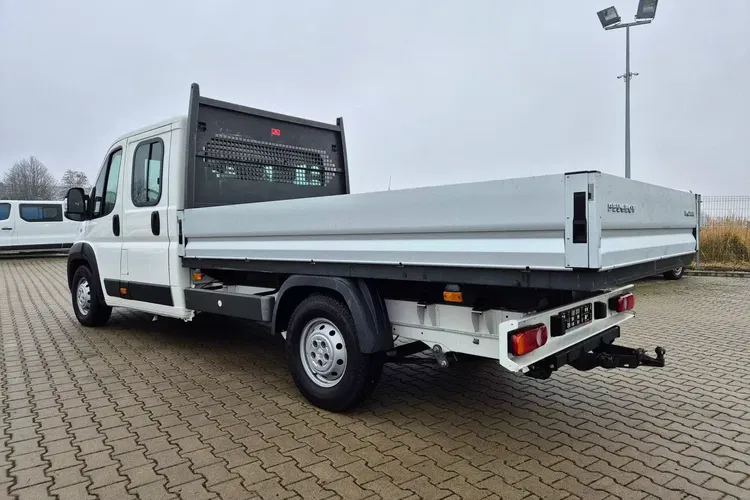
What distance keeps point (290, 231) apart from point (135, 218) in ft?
8.59

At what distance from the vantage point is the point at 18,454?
131 inches

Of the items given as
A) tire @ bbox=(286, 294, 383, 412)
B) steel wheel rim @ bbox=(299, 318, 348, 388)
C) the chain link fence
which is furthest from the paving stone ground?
the chain link fence

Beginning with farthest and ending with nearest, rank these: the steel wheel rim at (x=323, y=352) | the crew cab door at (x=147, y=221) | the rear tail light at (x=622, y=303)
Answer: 1. the crew cab door at (x=147, y=221)
2. the rear tail light at (x=622, y=303)
3. the steel wheel rim at (x=323, y=352)

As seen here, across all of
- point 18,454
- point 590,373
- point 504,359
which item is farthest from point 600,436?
point 18,454

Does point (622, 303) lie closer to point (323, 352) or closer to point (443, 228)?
point (443, 228)

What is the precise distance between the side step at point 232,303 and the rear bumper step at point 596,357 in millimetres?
2116

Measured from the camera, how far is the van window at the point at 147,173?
5.46m

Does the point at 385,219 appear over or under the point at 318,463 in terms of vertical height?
over

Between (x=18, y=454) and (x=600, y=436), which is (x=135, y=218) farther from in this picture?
(x=600, y=436)

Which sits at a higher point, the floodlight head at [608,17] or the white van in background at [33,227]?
the floodlight head at [608,17]

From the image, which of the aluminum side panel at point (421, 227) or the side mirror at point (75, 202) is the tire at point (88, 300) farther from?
the aluminum side panel at point (421, 227)

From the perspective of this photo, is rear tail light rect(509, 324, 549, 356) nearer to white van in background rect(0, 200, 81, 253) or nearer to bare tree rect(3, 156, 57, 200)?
white van in background rect(0, 200, 81, 253)

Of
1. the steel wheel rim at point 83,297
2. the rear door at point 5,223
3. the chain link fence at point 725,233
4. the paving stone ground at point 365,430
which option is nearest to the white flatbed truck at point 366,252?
the paving stone ground at point 365,430

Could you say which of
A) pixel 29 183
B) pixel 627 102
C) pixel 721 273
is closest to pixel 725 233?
pixel 721 273
